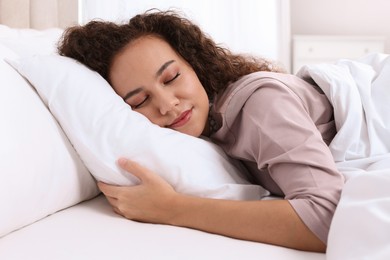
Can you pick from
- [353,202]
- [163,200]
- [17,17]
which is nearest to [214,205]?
[163,200]

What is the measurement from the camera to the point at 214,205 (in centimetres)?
95

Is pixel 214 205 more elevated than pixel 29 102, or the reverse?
pixel 29 102

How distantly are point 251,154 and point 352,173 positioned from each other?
0.20 m

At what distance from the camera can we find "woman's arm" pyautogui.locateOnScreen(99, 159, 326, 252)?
889mm

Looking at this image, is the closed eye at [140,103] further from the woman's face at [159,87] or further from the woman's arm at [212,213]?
the woman's arm at [212,213]

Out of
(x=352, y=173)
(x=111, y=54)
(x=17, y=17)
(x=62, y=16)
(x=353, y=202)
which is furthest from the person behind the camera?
(x=62, y=16)

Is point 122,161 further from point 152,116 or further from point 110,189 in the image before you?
point 152,116

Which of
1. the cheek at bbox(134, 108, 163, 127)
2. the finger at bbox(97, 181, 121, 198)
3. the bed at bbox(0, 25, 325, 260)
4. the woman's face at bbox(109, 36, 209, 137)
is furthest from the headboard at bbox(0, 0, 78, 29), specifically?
the finger at bbox(97, 181, 121, 198)

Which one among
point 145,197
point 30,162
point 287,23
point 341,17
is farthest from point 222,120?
point 341,17

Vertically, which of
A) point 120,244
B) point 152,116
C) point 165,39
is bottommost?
point 120,244

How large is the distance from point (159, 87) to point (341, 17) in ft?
9.40

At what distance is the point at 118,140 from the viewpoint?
1.06 meters

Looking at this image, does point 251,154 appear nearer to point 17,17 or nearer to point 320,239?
point 320,239

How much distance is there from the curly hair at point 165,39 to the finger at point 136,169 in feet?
1.02
